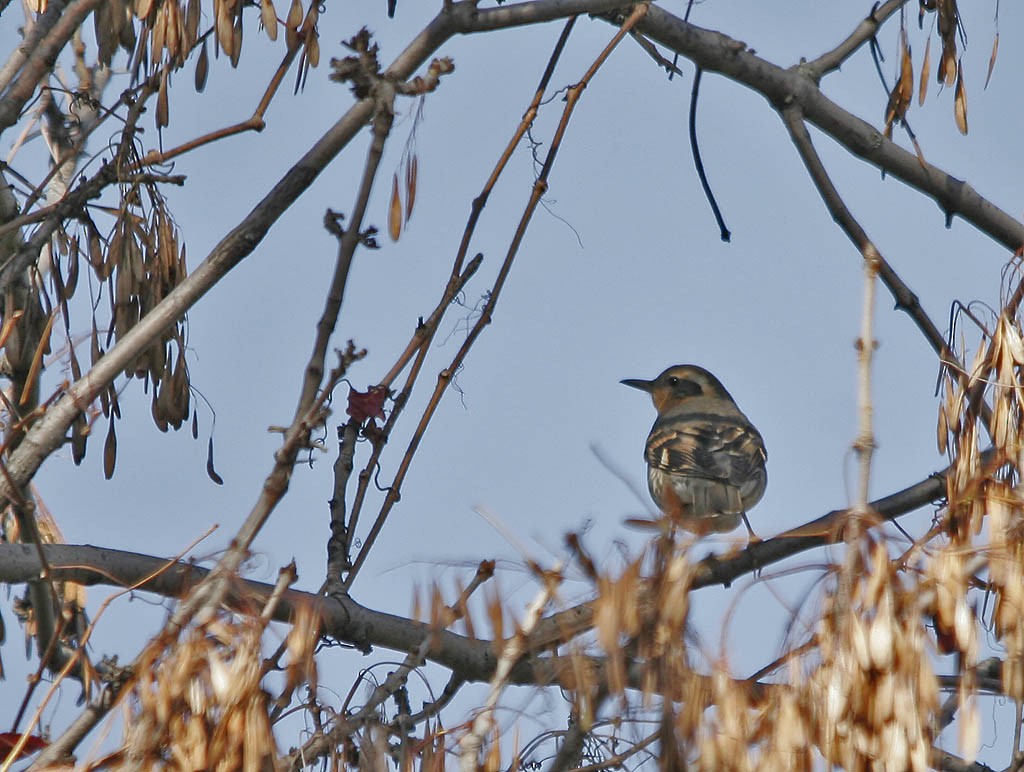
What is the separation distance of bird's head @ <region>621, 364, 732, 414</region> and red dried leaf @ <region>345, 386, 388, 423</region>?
23.3 feet

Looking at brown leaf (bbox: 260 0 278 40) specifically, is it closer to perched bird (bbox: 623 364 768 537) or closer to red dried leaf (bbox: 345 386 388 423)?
red dried leaf (bbox: 345 386 388 423)

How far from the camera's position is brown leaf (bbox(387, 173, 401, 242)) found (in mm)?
3621

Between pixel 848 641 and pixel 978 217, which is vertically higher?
pixel 978 217

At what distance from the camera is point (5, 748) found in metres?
3.53

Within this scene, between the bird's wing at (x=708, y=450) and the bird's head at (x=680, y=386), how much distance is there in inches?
68.3

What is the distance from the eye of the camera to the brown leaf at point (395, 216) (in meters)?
3.62

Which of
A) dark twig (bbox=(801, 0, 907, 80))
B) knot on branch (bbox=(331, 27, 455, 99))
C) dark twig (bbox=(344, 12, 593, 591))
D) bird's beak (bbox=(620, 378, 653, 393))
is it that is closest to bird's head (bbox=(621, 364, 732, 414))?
bird's beak (bbox=(620, 378, 653, 393))

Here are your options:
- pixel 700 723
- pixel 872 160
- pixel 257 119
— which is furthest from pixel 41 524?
pixel 700 723

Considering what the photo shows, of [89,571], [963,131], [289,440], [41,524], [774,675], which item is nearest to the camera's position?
[289,440]

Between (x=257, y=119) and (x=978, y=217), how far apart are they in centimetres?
321

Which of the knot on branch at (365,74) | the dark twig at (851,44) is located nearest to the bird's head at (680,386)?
the dark twig at (851,44)

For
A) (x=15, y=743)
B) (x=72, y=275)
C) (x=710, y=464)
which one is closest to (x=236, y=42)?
(x=72, y=275)

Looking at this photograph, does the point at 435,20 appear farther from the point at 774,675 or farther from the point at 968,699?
the point at 968,699

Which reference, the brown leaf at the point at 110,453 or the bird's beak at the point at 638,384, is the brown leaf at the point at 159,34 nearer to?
the brown leaf at the point at 110,453
